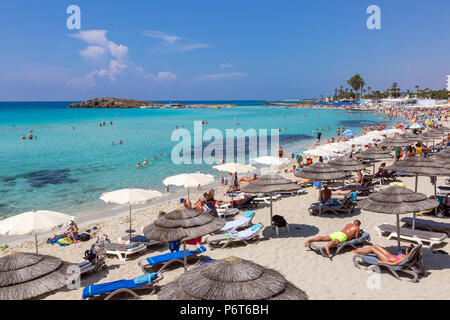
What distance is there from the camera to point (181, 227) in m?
6.27

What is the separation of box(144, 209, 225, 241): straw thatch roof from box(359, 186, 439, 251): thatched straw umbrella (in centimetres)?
A: 339

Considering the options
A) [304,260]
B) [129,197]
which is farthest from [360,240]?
[129,197]

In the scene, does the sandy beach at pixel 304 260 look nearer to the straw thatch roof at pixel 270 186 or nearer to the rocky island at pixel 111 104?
the straw thatch roof at pixel 270 186

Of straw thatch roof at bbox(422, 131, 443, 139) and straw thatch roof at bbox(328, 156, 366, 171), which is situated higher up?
straw thatch roof at bbox(422, 131, 443, 139)

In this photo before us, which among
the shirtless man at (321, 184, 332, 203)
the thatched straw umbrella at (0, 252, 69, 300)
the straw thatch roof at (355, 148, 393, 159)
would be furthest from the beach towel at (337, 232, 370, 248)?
the straw thatch roof at (355, 148, 393, 159)

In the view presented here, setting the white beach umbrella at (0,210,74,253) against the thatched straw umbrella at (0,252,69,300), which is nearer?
the thatched straw umbrella at (0,252,69,300)

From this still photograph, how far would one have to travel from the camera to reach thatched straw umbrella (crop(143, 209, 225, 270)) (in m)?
6.15

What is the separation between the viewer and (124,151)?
101 feet

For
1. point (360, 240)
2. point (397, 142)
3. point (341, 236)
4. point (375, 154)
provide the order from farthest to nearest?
point (397, 142)
point (375, 154)
point (360, 240)
point (341, 236)

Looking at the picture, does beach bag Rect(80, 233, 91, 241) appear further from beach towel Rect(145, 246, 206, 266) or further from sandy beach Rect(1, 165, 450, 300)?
beach towel Rect(145, 246, 206, 266)

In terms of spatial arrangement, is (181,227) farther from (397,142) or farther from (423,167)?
(397,142)

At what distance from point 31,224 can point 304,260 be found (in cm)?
626

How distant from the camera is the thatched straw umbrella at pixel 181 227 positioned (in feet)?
20.2
